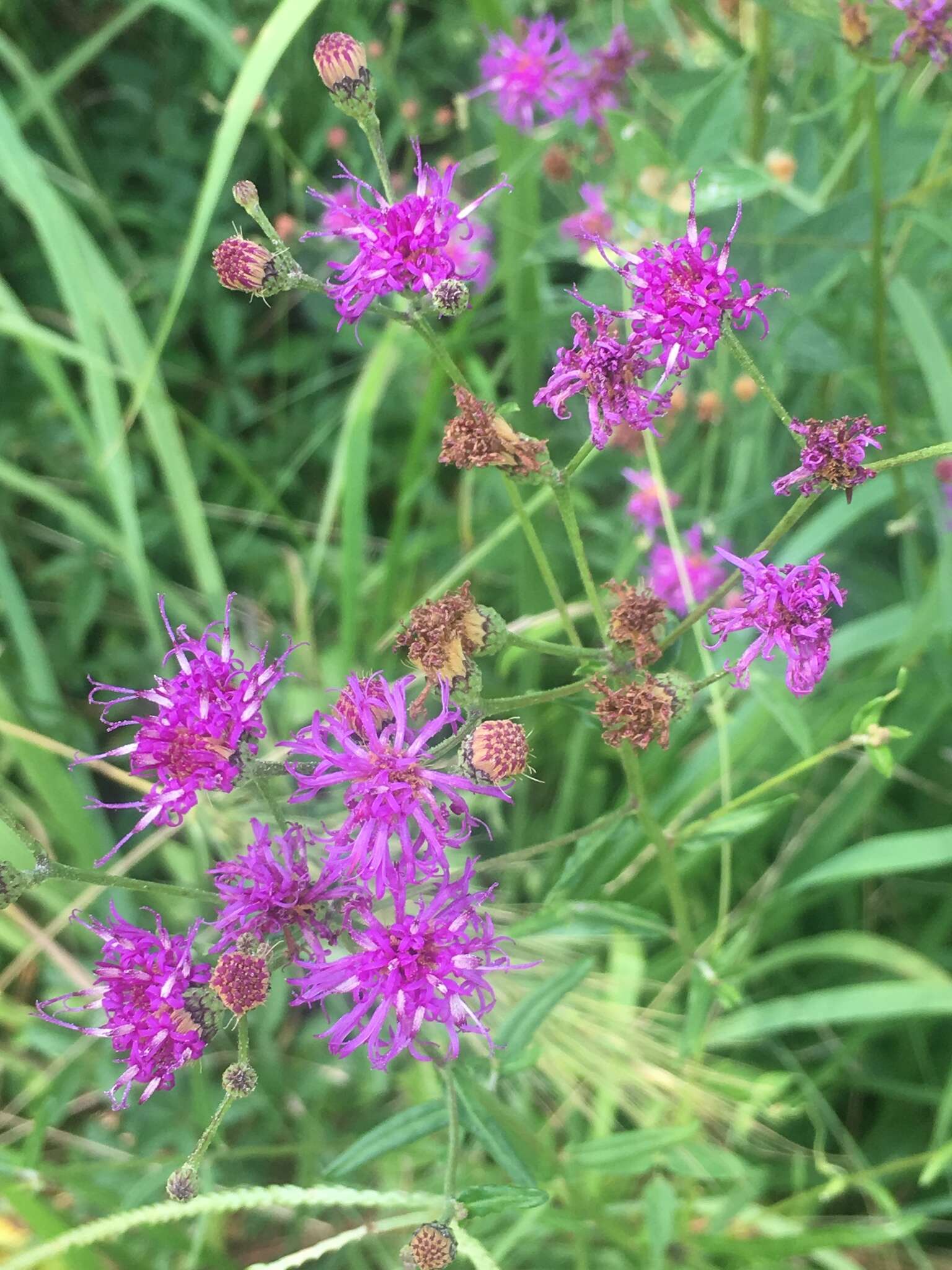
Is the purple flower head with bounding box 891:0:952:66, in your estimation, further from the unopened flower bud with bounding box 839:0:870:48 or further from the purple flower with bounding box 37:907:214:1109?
the purple flower with bounding box 37:907:214:1109

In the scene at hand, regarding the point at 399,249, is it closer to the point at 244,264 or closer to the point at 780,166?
the point at 244,264

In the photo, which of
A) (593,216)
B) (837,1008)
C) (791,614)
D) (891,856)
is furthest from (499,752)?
(593,216)

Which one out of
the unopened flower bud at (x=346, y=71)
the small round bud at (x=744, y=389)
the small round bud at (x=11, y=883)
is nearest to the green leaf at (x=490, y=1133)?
the small round bud at (x=11, y=883)

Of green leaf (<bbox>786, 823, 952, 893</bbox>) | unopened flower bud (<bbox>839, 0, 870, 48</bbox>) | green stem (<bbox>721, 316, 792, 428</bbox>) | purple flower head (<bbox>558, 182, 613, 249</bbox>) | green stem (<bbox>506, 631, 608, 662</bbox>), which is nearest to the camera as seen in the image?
green stem (<bbox>721, 316, 792, 428</bbox>)

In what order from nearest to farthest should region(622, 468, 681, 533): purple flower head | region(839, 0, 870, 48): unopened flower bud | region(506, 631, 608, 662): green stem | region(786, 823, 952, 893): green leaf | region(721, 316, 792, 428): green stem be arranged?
region(721, 316, 792, 428): green stem, region(506, 631, 608, 662): green stem, region(839, 0, 870, 48): unopened flower bud, region(786, 823, 952, 893): green leaf, region(622, 468, 681, 533): purple flower head

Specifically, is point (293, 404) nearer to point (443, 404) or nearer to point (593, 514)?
point (443, 404)

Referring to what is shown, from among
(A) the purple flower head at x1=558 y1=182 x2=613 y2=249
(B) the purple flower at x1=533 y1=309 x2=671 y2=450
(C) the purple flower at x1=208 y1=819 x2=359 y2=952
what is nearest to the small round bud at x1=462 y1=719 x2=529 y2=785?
(C) the purple flower at x1=208 y1=819 x2=359 y2=952

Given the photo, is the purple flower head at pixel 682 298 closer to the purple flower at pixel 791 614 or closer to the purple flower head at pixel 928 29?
the purple flower at pixel 791 614

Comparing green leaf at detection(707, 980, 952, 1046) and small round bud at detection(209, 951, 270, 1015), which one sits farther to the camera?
green leaf at detection(707, 980, 952, 1046)
